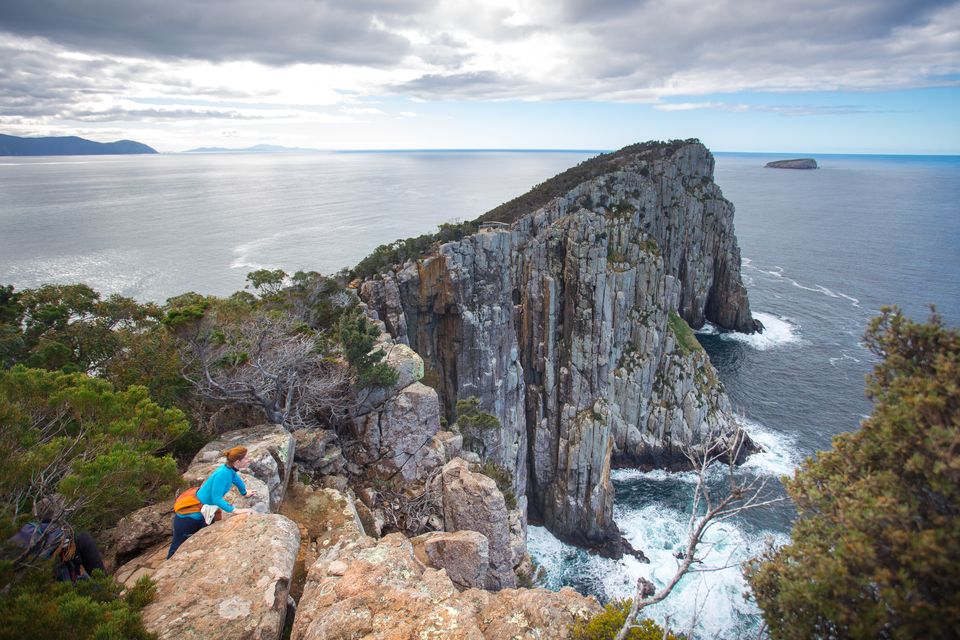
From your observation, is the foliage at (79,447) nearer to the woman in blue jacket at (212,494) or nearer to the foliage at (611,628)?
the woman in blue jacket at (212,494)

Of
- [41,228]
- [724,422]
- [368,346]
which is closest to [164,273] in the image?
[41,228]

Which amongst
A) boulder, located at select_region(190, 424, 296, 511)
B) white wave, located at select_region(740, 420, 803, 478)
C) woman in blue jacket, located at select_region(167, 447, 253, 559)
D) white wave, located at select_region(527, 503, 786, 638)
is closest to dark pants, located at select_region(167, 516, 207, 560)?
woman in blue jacket, located at select_region(167, 447, 253, 559)

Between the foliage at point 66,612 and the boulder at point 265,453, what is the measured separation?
21.4ft

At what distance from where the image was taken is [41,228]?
101125mm

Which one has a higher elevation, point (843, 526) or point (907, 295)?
point (843, 526)

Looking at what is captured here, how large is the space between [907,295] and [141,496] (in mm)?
116170

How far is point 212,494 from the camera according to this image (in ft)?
40.6

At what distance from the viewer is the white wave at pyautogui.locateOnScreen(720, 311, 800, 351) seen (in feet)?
263

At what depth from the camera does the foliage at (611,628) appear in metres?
9.94

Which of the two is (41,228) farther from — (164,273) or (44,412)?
(44,412)

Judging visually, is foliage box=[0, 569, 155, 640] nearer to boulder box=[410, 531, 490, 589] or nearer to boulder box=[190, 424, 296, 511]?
boulder box=[190, 424, 296, 511]

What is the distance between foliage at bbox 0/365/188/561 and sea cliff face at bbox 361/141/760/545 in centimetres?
2860

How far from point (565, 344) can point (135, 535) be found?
47001 millimetres

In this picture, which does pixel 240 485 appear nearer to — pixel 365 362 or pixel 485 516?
pixel 485 516
